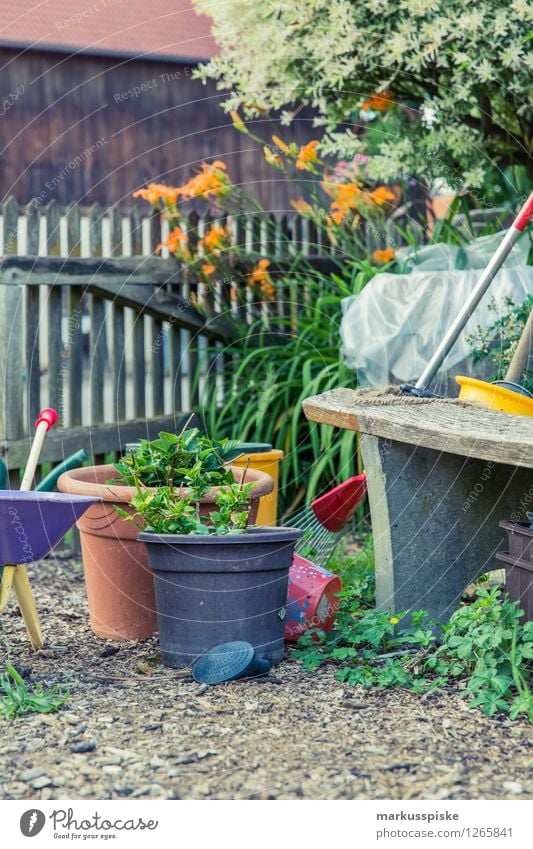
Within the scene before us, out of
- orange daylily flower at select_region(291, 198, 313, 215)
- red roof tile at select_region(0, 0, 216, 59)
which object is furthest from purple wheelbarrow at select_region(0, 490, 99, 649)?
red roof tile at select_region(0, 0, 216, 59)

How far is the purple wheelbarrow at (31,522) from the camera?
2.52 meters

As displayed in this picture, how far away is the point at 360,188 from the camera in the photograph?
4996mm

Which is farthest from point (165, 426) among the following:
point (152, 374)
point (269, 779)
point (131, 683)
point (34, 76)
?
point (34, 76)

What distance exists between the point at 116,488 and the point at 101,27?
30.0 ft

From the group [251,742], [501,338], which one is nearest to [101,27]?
[501,338]

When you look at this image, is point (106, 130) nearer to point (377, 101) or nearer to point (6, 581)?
point (377, 101)

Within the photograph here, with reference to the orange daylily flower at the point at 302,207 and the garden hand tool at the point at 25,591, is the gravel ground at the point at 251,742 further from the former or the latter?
the orange daylily flower at the point at 302,207

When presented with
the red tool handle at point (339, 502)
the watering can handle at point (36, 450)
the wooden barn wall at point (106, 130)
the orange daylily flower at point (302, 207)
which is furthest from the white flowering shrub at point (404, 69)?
the wooden barn wall at point (106, 130)

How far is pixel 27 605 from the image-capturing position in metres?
2.76

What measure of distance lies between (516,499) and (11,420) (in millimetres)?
2228

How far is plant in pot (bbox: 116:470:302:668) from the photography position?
2498 mm

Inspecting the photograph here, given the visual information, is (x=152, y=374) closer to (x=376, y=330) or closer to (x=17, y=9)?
(x=376, y=330)

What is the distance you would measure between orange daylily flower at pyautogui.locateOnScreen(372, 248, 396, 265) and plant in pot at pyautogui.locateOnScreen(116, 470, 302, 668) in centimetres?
236

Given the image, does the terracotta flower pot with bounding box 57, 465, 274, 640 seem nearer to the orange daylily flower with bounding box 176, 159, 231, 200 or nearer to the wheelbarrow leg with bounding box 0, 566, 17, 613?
the wheelbarrow leg with bounding box 0, 566, 17, 613
